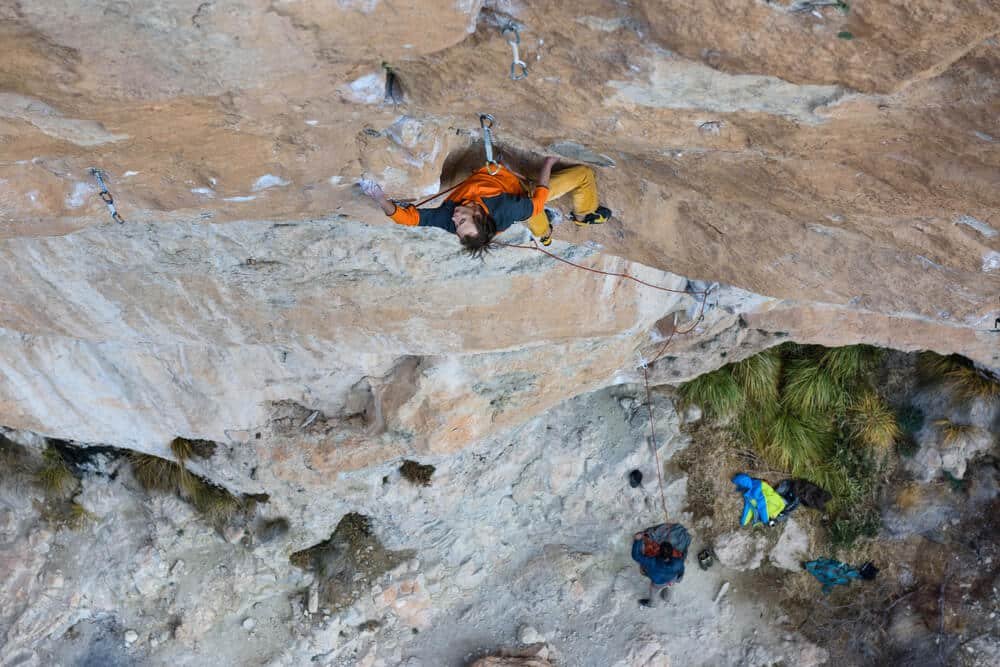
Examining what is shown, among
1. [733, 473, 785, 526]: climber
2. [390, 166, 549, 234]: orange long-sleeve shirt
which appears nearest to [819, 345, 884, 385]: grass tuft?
[733, 473, 785, 526]: climber

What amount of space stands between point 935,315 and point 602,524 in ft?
13.6

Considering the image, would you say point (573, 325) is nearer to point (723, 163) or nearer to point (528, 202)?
point (528, 202)

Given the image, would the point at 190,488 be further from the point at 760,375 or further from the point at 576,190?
the point at 760,375

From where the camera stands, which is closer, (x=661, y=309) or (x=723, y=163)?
(x=723, y=163)

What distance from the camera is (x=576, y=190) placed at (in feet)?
10.8

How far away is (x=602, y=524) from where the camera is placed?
22.2 ft

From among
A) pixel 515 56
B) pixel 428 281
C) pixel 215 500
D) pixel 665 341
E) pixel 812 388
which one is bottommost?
pixel 215 500

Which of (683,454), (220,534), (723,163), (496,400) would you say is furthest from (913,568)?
(220,534)

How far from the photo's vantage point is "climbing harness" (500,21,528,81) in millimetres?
2070

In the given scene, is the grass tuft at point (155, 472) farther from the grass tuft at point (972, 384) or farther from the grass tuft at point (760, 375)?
the grass tuft at point (972, 384)

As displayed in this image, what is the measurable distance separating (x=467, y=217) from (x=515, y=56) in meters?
0.99

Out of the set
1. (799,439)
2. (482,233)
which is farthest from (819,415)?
(482,233)

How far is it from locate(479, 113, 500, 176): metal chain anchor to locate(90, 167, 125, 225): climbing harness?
1504 mm

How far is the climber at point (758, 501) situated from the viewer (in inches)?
248
